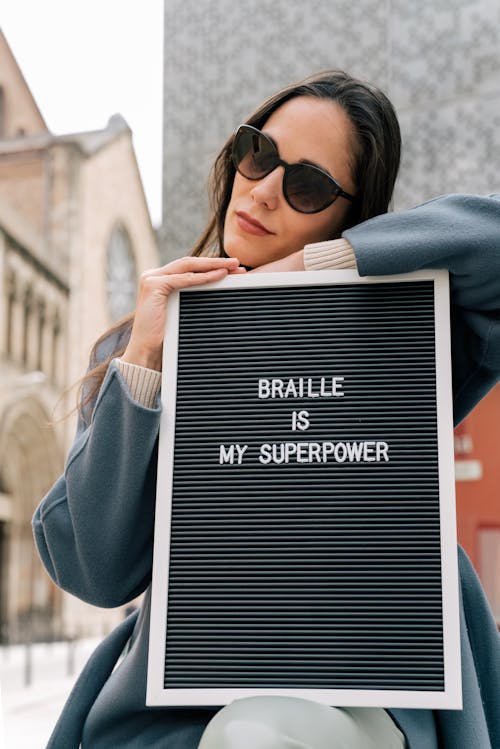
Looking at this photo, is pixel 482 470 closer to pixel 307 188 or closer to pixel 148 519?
pixel 307 188

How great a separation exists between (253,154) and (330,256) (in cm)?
27

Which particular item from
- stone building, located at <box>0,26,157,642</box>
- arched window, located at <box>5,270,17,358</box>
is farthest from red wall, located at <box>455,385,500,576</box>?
arched window, located at <box>5,270,17,358</box>

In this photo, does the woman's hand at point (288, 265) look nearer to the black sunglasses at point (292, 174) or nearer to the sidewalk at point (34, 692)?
the black sunglasses at point (292, 174)

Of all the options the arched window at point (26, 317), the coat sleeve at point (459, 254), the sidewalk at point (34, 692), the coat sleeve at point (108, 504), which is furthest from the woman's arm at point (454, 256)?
the arched window at point (26, 317)

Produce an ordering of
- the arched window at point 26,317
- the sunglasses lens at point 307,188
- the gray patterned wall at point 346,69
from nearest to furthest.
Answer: the sunglasses lens at point 307,188 → the gray patterned wall at point 346,69 → the arched window at point 26,317

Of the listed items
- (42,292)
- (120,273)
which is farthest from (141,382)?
(120,273)

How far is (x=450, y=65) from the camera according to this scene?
4312 mm

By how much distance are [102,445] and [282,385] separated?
0.24 m

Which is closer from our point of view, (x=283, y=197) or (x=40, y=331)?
(x=283, y=197)

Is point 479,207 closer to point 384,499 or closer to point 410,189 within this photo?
point 384,499

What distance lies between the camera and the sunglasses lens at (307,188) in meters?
1.32

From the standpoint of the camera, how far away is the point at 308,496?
1072mm

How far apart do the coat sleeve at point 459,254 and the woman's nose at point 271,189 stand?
19 centimetres

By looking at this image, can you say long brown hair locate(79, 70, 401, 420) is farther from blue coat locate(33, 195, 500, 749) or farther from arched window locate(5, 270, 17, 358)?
arched window locate(5, 270, 17, 358)
